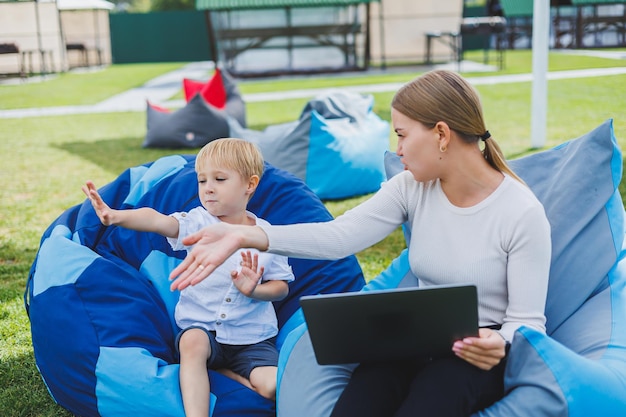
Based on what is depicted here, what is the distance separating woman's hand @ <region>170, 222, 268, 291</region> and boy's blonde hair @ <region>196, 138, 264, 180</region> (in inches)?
23.5

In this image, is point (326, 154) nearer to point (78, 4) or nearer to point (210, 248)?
point (210, 248)

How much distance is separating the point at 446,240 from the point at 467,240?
0.22 ft

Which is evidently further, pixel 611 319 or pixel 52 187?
pixel 52 187

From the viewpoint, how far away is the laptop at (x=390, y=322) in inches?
77.4

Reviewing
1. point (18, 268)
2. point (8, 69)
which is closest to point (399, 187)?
point (18, 268)

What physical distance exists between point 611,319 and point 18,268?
11.2 feet

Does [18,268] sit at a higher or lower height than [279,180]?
lower

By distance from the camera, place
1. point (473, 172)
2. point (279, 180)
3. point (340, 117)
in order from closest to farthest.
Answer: point (473, 172)
point (279, 180)
point (340, 117)

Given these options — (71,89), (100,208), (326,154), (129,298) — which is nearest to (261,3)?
(71,89)

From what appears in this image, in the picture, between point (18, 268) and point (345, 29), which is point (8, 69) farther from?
point (18, 268)

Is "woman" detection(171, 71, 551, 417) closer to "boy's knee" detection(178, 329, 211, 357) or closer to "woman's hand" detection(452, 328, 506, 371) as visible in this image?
"woman's hand" detection(452, 328, 506, 371)

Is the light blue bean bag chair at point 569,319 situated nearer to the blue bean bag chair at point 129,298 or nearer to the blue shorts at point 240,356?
the blue shorts at point 240,356

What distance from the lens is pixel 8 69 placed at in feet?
76.7

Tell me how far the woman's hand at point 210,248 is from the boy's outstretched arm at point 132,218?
0.57m
